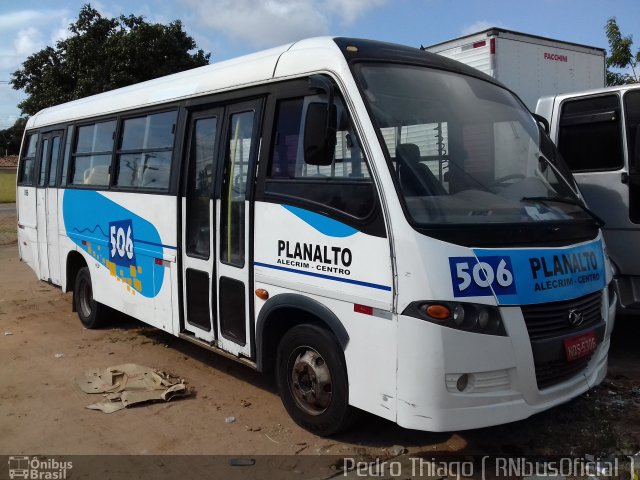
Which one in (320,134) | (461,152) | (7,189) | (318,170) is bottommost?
(318,170)

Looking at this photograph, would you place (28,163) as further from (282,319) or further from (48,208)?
(282,319)

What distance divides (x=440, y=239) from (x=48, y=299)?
8.00 metres

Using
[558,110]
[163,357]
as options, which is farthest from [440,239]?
[163,357]

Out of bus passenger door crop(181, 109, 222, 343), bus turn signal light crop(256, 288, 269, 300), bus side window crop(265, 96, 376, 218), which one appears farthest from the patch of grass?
bus side window crop(265, 96, 376, 218)

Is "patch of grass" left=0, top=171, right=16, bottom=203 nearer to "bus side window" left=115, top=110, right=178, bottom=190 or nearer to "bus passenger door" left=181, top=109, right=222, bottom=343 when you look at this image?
"bus side window" left=115, top=110, right=178, bottom=190

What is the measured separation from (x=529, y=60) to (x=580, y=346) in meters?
5.23

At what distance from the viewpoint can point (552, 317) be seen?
376 cm

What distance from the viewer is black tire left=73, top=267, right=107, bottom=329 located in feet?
24.9

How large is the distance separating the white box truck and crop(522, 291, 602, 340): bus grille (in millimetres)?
4426

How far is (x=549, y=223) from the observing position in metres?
3.96

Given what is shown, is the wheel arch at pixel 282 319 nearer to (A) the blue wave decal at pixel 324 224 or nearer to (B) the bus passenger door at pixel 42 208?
(A) the blue wave decal at pixel 324 224

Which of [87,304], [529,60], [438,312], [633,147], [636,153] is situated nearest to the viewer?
[438,312]

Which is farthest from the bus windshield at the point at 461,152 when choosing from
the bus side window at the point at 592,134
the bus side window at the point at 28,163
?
the bus side window at the point at 28,163

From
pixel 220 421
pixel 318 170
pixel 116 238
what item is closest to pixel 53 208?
pixel 116 238
